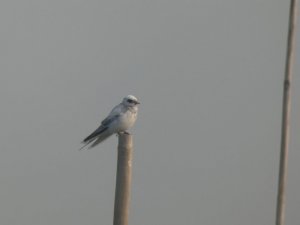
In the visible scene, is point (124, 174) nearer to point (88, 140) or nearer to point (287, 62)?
point (287, 62)

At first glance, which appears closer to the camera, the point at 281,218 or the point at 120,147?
the point at 281,218

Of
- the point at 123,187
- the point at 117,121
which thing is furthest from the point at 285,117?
the point at 117,121

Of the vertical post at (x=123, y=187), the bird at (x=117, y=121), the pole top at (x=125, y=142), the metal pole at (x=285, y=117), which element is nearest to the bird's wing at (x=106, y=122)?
the bird at (x=117, y=121)

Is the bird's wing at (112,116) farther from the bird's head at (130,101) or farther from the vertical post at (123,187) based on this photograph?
the vertical post at (123,187)

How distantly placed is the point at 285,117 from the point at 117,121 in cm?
269

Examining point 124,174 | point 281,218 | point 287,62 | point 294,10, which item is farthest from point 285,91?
point 124,174

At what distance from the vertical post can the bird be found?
5.63 ft

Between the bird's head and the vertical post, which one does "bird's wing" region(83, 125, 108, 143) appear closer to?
the bird's head

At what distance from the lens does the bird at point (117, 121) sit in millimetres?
5496

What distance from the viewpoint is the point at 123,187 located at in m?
3.63

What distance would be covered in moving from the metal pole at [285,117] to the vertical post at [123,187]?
895 millimetres

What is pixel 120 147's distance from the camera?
375 cm

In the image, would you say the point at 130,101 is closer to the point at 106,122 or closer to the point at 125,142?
the point at 106,122

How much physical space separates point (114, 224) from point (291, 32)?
1.41 metres
